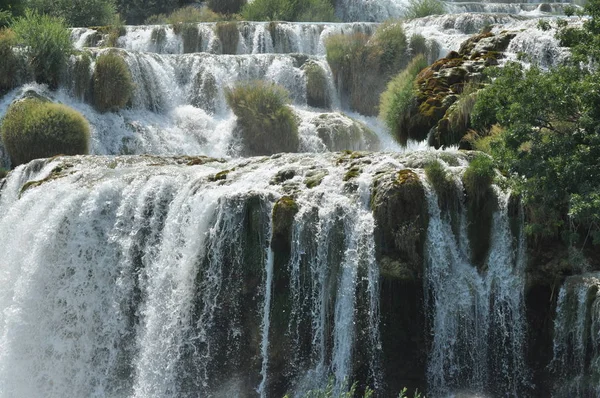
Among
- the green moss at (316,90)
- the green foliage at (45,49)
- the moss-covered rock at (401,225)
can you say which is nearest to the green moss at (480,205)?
the moss-covered rock at (401,225)

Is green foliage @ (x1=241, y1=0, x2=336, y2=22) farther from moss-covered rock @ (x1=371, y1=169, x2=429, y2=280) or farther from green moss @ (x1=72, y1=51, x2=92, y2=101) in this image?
moss-covered rock @ (x1=371, y1=169, x2=429, y2=280)

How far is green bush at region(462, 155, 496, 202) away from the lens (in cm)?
1223

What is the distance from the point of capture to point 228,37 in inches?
1078

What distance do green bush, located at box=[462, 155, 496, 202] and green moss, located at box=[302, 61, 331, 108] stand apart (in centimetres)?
1141

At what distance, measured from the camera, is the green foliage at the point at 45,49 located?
22016 mm

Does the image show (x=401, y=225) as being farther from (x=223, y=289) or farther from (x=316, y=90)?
(x=316, y=90)

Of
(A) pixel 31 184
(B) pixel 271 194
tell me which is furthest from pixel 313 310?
(A) pixel 31 184

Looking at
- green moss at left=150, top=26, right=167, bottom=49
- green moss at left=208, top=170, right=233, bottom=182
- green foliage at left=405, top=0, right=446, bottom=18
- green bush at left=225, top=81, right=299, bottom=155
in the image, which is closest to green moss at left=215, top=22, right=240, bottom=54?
green moss at left=150, top=26, right=167, bottom=49

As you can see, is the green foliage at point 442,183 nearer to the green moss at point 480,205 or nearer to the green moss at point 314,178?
the green moss at point 480,205

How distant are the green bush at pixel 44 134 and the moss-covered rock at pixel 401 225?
9.27m

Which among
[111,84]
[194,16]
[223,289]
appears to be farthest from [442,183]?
[194,16]

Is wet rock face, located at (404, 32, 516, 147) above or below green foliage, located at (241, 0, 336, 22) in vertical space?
below

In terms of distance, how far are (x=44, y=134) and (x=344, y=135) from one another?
269 inches

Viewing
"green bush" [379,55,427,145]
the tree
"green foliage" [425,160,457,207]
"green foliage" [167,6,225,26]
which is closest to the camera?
the tree
